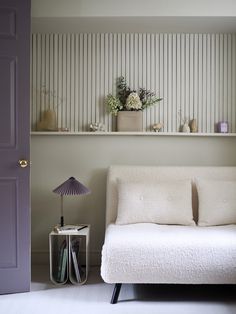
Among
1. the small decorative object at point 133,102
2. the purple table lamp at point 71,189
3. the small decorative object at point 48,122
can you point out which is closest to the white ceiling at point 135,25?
the small decorative object at point 133,102

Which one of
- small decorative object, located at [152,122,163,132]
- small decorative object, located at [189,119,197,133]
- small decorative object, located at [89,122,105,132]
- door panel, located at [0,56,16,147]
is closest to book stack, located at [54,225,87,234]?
door panel, located at [0,56,16,147]

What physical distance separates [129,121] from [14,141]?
3.70 feet

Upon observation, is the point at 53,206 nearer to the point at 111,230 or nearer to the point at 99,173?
the point at 99,173

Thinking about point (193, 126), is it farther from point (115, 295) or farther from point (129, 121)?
point (115, 295)

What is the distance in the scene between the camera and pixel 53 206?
361 centimetres

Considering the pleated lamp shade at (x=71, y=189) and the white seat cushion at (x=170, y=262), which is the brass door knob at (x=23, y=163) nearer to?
the pleated lamp shade at (x=71, y=189)

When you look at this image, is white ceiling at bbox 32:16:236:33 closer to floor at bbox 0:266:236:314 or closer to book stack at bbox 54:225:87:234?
book stack at bbox 54:225:87:234

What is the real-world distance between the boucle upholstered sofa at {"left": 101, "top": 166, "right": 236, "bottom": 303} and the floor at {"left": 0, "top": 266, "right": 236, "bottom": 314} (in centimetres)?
17

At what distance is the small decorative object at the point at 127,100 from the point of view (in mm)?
3475

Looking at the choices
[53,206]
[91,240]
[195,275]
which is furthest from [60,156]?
[195,275]

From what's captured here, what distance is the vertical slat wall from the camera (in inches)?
141

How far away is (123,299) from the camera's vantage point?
276 centimetres

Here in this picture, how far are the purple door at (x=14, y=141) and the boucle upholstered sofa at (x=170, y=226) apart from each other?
71cm

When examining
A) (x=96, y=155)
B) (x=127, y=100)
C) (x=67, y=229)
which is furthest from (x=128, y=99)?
(x=67, y=229)
